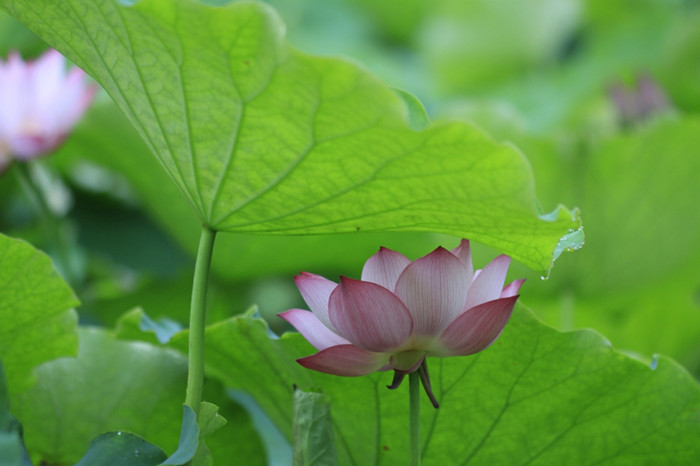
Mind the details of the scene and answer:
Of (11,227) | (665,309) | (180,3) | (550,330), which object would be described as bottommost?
(11,227)

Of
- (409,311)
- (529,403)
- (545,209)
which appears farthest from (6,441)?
(545,209)

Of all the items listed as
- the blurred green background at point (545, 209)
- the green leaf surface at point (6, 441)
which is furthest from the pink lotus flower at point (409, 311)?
the blurred green background at point (545, 209)

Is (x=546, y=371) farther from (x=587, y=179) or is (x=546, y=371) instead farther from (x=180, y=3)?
(x=587, y=179)

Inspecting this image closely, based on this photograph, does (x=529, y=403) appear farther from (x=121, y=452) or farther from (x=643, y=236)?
(x=643, y=236)

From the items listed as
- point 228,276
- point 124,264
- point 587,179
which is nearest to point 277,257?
point 228,276

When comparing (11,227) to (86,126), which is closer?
(86,126)

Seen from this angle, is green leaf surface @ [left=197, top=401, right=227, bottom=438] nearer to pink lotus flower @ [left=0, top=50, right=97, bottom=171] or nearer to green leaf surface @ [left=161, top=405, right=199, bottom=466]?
green leaf surface @ [left=161, top=405, right=199, bottom=466]

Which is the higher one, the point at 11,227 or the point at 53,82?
the point at 53,82

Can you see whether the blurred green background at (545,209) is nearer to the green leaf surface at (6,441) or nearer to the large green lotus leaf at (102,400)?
the large green lotus leaf at (102,400)
